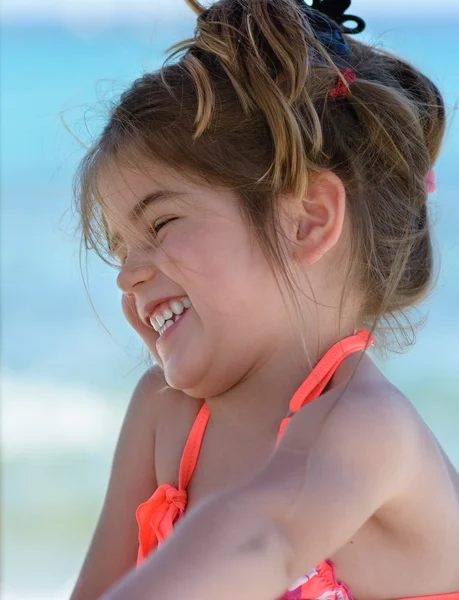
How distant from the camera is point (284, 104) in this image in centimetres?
94

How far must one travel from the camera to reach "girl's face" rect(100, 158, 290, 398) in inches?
37.9

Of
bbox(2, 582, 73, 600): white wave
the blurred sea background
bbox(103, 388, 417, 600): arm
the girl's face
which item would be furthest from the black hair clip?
bbox(2, 582, 73, 600): white wave

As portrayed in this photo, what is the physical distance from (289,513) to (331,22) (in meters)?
0.63

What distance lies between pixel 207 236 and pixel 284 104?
0.52 ft

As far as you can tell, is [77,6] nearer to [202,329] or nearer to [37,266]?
[37,266]

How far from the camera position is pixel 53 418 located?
3453 mm

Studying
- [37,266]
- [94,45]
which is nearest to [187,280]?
[37,266]

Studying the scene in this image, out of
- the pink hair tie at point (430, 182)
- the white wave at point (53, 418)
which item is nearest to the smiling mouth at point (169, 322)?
the pink hair tie at point (430, 182)

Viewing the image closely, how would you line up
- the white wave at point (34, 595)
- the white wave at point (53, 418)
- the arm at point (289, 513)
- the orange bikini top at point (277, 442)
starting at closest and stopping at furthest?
the arm at point (289, 513) → the orange bikini top at point (277, 442) → the white wave at point (34, 595) → the white wave at point (53, 418)

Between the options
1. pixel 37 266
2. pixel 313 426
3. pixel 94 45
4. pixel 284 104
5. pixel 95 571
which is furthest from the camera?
pixel 94 45

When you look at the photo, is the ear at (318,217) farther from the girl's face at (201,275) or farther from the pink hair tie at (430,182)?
the pink hair tie at (430,182)

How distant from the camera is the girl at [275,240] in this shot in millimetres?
898

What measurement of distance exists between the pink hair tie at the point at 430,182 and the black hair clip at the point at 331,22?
0.17 meters

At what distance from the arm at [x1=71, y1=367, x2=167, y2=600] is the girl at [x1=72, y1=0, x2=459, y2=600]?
0.27 feet
